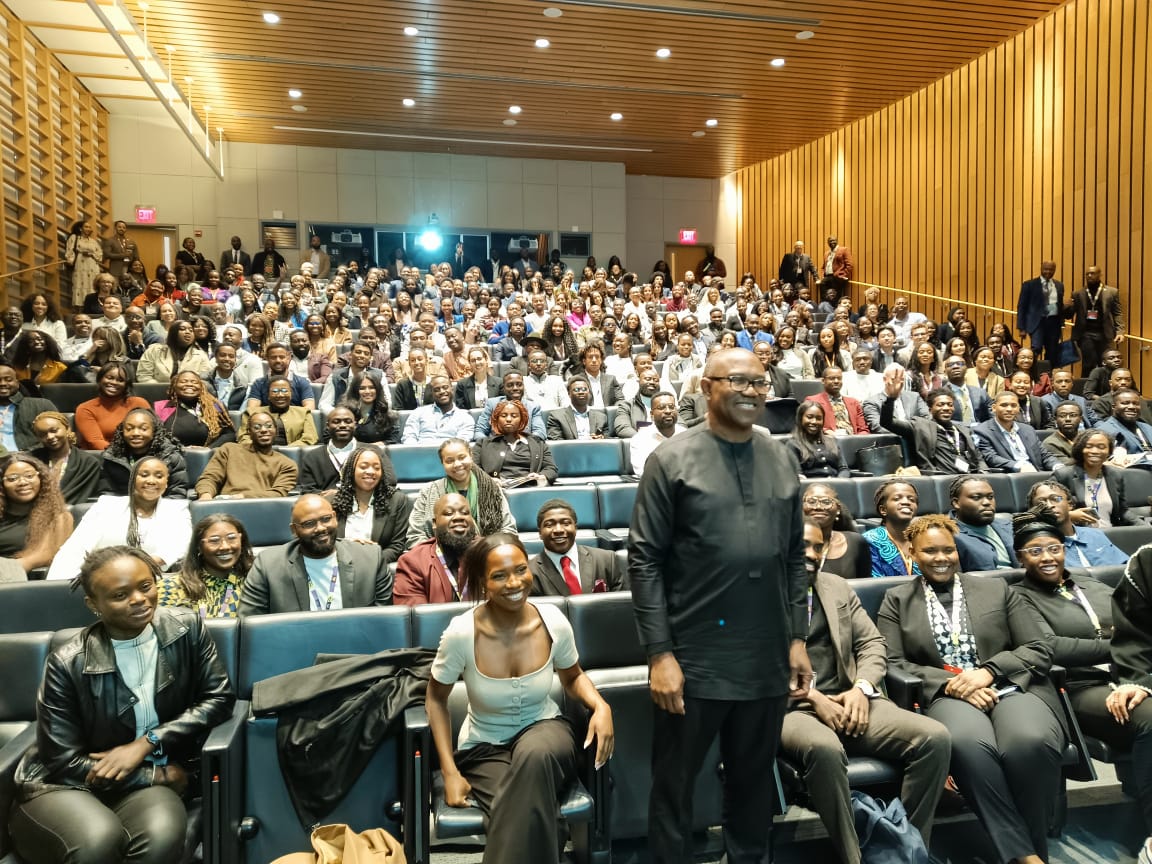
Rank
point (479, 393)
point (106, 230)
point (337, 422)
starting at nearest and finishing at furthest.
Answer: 1. point (337, 422)
2. point (479, 393)
3. point (106, 230)

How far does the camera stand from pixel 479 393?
20.2 ft

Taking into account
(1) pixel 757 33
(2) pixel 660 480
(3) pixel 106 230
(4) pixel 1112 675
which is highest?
(1) pixel 757 33

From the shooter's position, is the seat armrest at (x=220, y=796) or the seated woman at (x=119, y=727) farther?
the seat armrest at (x=220, y=796)

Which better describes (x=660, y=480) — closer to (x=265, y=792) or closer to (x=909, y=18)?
(x=265, y=792)

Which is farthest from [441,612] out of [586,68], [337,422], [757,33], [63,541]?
[586,68]

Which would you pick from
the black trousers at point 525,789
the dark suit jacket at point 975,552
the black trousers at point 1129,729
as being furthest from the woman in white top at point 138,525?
the black trousers at point 1129,729

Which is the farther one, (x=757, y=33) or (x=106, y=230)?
(x=106, y=230)

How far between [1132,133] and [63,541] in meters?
9.14

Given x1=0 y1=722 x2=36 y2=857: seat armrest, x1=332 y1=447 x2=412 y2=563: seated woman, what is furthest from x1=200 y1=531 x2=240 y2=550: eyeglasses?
x1=0 y1=722 x2=36 y2=857: seat armrest

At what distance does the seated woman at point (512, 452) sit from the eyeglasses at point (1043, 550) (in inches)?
98.2

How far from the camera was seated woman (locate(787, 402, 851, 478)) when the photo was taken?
192 inches

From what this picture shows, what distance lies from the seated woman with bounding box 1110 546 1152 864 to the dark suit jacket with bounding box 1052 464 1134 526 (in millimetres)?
2398

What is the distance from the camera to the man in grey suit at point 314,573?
284cm

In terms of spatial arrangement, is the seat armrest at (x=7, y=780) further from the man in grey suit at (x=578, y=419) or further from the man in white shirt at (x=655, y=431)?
the man in grey suit at (x=578, y=419)
